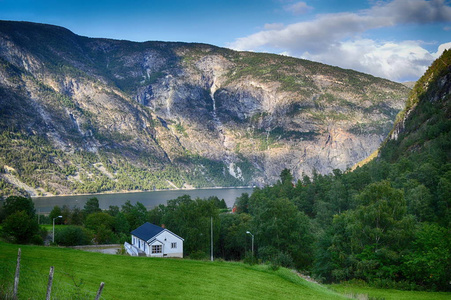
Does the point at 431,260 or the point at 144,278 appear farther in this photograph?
the point at 431,260

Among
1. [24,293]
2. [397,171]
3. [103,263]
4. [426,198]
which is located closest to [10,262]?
[103,263]

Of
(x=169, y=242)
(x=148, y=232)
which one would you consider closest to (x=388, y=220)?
(x=169, y=242)

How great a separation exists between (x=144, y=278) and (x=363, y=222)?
83.6 feet

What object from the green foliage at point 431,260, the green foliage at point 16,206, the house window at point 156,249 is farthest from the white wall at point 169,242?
the green foliage at point 16,206

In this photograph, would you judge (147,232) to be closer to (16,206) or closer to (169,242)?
(169,242)

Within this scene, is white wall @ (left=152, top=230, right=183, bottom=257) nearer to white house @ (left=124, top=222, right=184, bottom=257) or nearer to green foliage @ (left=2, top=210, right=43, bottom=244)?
white house @ (left=124, top=222, right=184, bottom=257)

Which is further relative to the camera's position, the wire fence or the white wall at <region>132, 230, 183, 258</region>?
the white wall at <region>132, 230, 183, 258</region>

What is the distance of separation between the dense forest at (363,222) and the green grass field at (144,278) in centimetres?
397

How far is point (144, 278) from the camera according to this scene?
17.3 meters

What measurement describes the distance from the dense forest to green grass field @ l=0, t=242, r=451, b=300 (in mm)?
3969

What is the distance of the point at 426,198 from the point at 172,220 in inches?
1544

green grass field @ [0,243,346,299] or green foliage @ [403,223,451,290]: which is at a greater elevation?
green grass field @ [0,243,346,299]

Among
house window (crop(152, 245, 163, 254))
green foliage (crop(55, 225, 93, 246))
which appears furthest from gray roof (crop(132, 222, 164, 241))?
green foliage (crop(55, 225, 93, 246))

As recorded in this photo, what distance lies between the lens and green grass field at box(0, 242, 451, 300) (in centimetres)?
1385
